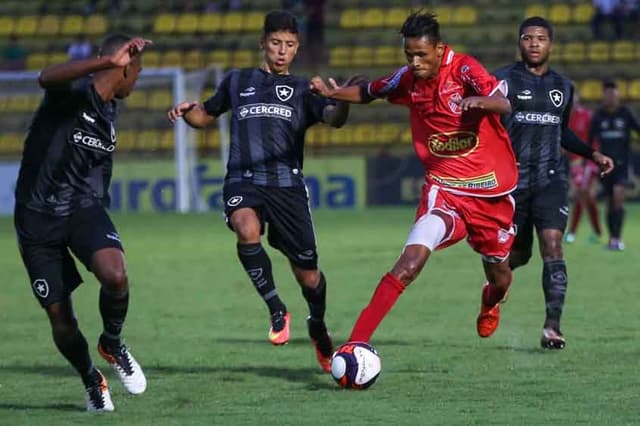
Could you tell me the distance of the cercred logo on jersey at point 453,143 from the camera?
803 cm

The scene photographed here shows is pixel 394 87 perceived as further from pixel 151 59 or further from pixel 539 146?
pixel 151 59

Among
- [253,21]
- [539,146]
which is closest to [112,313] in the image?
[539,146]

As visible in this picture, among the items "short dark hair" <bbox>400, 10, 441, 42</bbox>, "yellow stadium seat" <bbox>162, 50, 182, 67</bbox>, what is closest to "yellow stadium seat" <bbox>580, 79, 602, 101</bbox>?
"yellow stadium seat" <bbox>162, 50, 182, 67</bbox>

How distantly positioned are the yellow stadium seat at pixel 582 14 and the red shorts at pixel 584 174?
1168 centimetres

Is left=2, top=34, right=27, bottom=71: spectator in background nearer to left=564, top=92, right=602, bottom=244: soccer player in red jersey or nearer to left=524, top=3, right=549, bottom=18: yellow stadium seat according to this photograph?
left=524, top=3, right=549, bottom=18: yellow stadium seat

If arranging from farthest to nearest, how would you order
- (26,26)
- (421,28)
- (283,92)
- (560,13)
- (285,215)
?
1. (26,26)
2. (560,13)
3. (283,92)
4. (285,215)
5. (421,28)

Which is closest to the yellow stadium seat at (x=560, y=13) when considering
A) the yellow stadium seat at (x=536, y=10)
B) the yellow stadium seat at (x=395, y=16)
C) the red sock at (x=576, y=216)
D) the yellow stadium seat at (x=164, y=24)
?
the yellow stadium seat at (x=536, y=10)

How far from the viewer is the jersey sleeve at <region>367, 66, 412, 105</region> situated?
26.5 feet

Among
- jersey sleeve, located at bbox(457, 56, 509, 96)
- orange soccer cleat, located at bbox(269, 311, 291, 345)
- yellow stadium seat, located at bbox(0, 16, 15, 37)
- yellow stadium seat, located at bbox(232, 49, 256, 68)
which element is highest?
jersey sleeve, located at bbox(457, 56, 509, 96)

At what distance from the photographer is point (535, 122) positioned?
9.68 meters

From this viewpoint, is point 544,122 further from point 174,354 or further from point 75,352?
point 75,352

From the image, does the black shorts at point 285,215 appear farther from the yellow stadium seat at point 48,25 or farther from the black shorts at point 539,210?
the yellow stadium seat at point 48,25

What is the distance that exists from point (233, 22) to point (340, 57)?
2814 mm

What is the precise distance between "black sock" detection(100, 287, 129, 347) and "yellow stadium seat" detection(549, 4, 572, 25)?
79.9 ft
